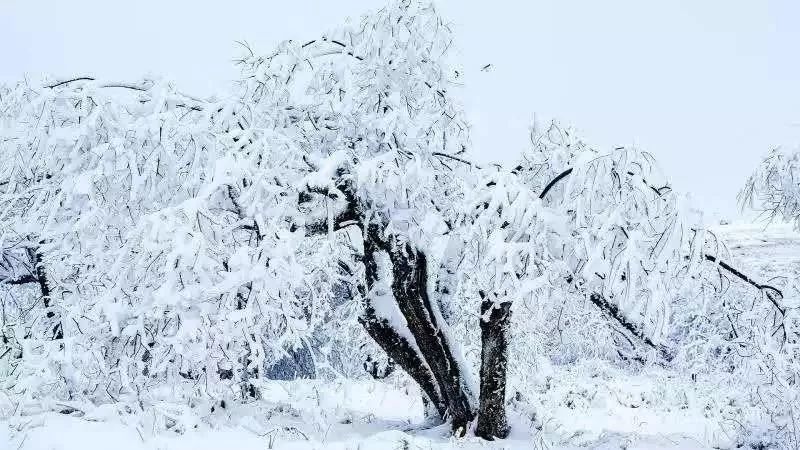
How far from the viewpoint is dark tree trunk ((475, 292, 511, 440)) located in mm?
7121

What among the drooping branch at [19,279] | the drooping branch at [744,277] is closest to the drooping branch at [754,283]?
the drooping branch at [744,277]

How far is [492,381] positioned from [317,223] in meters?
2.71

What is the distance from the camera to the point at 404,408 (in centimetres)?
1439

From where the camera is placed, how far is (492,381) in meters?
7.23

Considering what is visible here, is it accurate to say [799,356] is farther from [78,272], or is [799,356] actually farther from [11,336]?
[11,336]

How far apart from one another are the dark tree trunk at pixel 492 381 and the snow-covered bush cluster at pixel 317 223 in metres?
0.11

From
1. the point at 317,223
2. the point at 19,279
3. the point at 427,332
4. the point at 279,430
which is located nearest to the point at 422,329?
the point at 427,332

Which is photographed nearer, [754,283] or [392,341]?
[754,283]

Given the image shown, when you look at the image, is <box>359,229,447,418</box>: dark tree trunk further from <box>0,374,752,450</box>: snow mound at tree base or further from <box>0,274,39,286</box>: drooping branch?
<box>0,274,39,286</box>: drooping branch

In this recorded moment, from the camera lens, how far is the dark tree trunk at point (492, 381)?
7121mm

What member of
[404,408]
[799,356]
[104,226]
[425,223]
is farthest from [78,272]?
[404,408]

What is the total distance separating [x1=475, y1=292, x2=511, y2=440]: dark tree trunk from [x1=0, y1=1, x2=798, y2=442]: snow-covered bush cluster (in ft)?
0.36

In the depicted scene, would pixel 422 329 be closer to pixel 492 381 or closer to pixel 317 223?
pixel 492 381

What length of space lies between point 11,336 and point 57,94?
4497 mm
